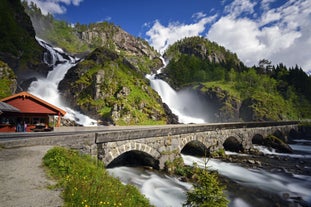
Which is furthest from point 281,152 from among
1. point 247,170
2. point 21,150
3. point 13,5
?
point 13,5

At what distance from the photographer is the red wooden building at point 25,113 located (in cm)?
2578

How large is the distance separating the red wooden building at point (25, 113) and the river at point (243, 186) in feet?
47.1

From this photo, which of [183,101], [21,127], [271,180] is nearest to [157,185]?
[271,180]

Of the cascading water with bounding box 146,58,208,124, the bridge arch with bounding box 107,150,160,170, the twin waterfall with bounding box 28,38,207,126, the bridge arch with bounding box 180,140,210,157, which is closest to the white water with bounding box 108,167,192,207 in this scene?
the bridge arch with bounding box 107,150,160,170

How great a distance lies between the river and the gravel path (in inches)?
214

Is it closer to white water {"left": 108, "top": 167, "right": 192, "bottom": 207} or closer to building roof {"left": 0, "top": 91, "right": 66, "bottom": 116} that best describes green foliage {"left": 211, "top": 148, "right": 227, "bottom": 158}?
white water {"left": 108, "top": 167, "right": 192, "bottom": 207}

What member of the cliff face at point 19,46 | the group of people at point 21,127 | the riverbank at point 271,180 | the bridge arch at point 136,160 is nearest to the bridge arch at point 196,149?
the riverbank at point 271,180

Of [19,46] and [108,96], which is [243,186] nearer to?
[108,96]

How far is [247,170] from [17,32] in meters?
86.6

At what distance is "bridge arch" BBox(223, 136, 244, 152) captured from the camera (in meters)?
37.5

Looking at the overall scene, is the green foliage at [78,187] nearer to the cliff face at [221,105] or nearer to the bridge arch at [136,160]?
the bridge arch at [136,160]

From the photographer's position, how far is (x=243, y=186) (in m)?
20.1

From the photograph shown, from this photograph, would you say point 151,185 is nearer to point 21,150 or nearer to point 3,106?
point 21,150

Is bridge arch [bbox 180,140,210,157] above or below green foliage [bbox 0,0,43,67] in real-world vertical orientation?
below
